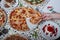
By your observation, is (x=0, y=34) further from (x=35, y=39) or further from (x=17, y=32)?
(x=35, y=39)

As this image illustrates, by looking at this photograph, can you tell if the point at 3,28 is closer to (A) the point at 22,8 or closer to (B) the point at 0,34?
(B) the point at 0,34

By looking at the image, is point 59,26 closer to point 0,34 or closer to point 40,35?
point 40,35

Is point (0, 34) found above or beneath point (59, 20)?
beneath

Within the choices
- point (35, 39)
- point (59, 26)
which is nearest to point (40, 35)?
point (35, 39)

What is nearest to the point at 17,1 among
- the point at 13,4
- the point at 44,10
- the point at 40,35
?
the point at 13,4

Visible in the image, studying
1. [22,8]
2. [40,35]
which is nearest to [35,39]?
[40,35]

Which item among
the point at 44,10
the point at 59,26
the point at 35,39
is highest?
the point at 44,10

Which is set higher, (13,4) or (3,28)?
(13,4)
